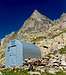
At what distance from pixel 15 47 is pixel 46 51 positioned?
8.96 meters

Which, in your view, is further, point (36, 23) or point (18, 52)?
point (36, 23)

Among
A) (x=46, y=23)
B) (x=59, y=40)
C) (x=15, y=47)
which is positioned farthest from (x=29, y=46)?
(x=46, y=23)

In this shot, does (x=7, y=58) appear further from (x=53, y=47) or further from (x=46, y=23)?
(x=46, y=23)

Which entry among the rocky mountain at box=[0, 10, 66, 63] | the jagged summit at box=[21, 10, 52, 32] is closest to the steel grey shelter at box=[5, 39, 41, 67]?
the rocky mountain at box=[0, 10, 66, 63]

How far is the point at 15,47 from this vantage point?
48.1 m

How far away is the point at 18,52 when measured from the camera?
4738 centimetres

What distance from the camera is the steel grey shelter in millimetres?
46938

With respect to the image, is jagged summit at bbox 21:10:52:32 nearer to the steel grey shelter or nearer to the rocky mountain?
the rocky mountain

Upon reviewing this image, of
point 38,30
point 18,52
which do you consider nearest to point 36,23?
point 38,30

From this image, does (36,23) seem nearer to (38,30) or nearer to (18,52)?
(38,30)

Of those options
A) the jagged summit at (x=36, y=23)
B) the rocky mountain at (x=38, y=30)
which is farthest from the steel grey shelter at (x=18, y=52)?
the jagged summit at (x=36, y=23)

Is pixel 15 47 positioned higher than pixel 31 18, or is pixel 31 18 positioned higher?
pixel 31 18

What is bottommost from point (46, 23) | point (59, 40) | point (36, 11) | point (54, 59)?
point (54, 59)

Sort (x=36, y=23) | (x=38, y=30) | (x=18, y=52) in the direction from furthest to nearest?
(x=36, y=23) → (x=38, y=30) → (x=18, y=52)
